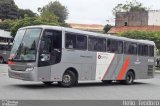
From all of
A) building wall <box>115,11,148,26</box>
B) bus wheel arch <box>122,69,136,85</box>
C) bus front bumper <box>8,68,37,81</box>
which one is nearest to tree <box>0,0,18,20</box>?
building wall <box>115,11,148,26</box>

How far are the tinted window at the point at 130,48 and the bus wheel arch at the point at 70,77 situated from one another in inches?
207

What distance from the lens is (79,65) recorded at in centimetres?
2073

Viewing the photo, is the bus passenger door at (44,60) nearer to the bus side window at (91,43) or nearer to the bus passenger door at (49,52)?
the bus passenger door at (49,52)

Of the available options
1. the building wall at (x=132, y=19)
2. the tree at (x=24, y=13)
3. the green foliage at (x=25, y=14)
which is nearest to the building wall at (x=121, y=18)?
the building wall at (x=132, y=19)

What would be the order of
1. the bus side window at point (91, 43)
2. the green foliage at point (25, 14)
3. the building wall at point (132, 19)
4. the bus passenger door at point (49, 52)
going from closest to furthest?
1. the bus passenger door at point (49, 52)
2. the bus side window at point (91, 43)
3. the green foliage at point (25, 14)
4. the building wall at point (132, 19)

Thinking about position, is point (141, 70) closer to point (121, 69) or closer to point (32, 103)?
point (121, 69)

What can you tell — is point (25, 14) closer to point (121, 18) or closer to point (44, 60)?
point (121, 18)

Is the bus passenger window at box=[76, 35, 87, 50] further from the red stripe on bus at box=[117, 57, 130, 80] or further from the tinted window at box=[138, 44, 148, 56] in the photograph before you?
the tinted window at box=[138, 44, 148, 56]

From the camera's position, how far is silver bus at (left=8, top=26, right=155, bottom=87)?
18.3m

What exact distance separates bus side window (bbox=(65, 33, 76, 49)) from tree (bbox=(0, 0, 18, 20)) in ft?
278

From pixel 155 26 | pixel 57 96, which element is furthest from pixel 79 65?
pixel 155 26

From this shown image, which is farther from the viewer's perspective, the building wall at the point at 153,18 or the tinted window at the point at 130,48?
the building wall at the point at 153,18

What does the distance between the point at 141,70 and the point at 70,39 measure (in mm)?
7990

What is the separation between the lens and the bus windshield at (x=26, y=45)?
1830cm
